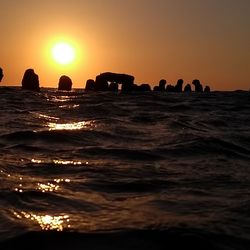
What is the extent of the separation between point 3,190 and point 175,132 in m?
6.41

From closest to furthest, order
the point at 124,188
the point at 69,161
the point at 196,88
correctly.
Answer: the point at 124,188, the point at 69,161, the point at 196,88

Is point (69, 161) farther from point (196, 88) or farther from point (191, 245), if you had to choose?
point (196, 88)

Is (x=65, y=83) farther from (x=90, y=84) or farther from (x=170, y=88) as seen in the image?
(x=170, y=88)

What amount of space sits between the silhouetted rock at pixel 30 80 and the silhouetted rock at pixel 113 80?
11.9m

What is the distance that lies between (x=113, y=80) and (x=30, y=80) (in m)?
16.6

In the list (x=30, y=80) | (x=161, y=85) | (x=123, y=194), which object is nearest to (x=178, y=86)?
(x=161, y=85)

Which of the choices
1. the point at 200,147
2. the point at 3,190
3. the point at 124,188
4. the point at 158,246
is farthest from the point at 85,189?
the point at 200,147

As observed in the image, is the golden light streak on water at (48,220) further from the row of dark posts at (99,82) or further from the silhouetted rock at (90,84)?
the silhouetted rock at (90,84)

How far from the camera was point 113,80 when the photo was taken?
280 feet

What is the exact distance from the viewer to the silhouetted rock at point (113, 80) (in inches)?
3282

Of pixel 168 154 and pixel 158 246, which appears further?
pixel 168 154

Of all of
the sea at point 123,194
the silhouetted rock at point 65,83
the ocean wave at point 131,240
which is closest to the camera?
the ocean wave at point 131,240

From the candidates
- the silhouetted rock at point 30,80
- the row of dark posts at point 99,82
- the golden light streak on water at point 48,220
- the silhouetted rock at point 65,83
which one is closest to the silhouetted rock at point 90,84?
the row of dark posts at point 99,82

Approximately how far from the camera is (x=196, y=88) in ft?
398
